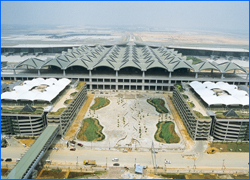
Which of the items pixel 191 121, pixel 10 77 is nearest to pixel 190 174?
pixel 191 121

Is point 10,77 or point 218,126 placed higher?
point 10,77

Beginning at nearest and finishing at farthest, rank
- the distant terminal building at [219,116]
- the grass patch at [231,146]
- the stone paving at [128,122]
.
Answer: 1. the grass patch at [231,146]
2. the stone paving at [128,122]
3. the distant terminal building at [219,116]

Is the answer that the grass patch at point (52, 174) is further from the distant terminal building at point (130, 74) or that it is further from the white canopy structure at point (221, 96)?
the distant terminal building at point (130, 74)

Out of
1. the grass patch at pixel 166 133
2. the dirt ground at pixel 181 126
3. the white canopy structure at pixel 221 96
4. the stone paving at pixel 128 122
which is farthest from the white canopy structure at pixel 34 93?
the white canopy structure at pixel 221 96

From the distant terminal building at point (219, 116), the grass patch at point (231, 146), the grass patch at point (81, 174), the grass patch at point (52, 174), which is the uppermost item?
the distant terminal building at point (219, 116)

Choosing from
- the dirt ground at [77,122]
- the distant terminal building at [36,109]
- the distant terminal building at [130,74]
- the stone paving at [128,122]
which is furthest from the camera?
the distant terminal building at [130,74]

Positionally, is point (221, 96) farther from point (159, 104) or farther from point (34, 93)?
point (34, 93)

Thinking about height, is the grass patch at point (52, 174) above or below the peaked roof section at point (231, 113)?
below

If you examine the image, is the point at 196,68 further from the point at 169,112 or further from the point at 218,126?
the point at 218,126
